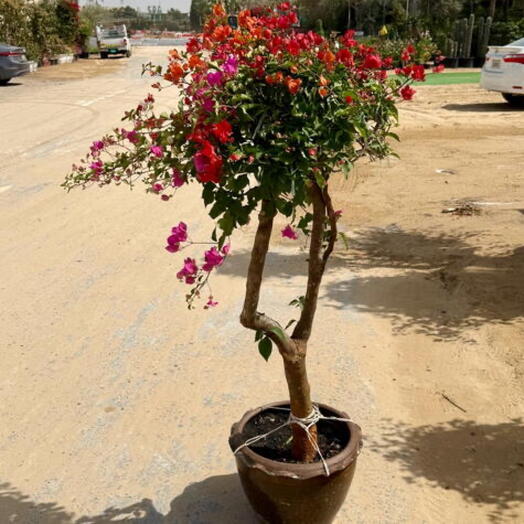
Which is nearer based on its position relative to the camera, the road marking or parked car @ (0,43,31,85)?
the road marking

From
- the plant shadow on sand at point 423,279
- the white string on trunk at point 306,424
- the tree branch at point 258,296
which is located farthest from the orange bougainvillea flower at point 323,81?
the plant shadow on sand at point 423,279

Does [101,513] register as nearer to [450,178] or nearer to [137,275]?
[137,275]

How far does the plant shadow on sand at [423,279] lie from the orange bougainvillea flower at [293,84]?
294 centimetres

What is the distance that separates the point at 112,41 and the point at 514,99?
29674 mm

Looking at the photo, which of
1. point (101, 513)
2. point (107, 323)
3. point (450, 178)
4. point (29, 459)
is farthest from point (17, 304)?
point (450, 178)

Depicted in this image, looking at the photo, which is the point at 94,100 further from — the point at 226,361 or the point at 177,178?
the point at 177,178

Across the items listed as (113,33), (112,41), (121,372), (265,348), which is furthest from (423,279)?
(113,33)

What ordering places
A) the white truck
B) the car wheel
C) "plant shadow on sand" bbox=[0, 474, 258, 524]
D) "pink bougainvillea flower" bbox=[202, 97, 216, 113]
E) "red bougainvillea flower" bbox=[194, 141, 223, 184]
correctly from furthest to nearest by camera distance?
1. the white truck
2. the car wheel
3. "plant shadow on sand" bbox=[0, 474, 258, 524]
4. "pink bougainvillea flower" bbox=[202, 97, 216, 113]
5. "red bougainvillea flower" bbox=[194, 141, 223, 184]

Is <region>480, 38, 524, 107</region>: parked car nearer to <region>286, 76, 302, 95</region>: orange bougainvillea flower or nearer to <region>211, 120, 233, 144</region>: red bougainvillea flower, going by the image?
<region>286, 76, 302, 95</region>: orange bougainvillea flower

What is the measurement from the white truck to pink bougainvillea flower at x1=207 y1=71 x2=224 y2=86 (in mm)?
41939

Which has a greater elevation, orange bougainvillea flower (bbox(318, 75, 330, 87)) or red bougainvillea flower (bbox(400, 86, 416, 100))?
orange bougainvillea flower (bbox(318, 75, 330, 87))

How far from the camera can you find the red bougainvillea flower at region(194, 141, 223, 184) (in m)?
2.32

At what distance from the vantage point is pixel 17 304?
556 centimetres

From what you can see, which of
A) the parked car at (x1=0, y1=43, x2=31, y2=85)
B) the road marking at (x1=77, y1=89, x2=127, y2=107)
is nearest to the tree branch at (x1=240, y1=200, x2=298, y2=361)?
the road marking at (x1=77, y1=89, x2=127, y2=107)
